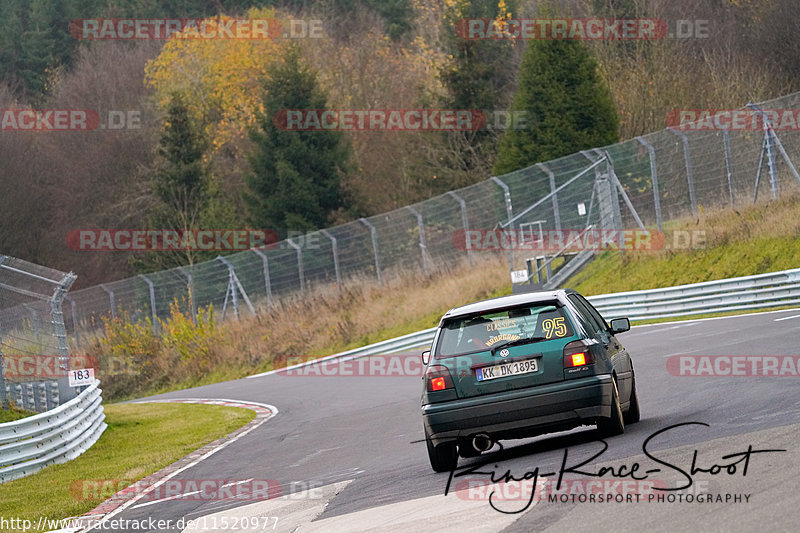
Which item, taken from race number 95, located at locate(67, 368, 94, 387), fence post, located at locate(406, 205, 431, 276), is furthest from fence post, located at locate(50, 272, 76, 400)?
fence post, located at locate(406, 205, 431, 276)

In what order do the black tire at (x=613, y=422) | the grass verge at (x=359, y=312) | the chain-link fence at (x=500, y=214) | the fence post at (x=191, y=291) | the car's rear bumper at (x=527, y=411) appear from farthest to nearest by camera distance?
the fence post at (x=191, y=291)
the chain-link fence at (x=500, y=214)
the grass verge at (x=359, y=312)
the black tire at (x=613, y=422)
the car's rear bumper at (x=527, y=411)

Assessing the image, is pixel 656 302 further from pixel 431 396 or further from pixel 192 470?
pixel 431 396

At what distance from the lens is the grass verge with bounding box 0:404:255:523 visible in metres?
12.1

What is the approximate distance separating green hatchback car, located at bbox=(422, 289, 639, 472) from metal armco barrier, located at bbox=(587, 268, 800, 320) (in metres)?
14.1

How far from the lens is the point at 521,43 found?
188 feet

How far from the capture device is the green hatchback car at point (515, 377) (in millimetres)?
9414

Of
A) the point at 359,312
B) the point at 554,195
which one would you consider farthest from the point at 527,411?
the point at 359,312

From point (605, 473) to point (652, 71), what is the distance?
122ft

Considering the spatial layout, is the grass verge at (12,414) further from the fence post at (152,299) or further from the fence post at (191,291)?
the fence post at (152,299)

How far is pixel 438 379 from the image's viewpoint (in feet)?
31.8

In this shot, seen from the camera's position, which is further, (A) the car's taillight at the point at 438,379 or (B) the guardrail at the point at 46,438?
(B) the guardrail at the point at 46,438

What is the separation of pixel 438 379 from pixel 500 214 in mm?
24246

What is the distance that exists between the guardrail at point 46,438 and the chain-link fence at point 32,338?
53 centimetres

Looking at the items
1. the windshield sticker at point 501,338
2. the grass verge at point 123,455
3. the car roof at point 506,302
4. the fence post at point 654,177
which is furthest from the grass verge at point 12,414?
the fence post at point 654,177
